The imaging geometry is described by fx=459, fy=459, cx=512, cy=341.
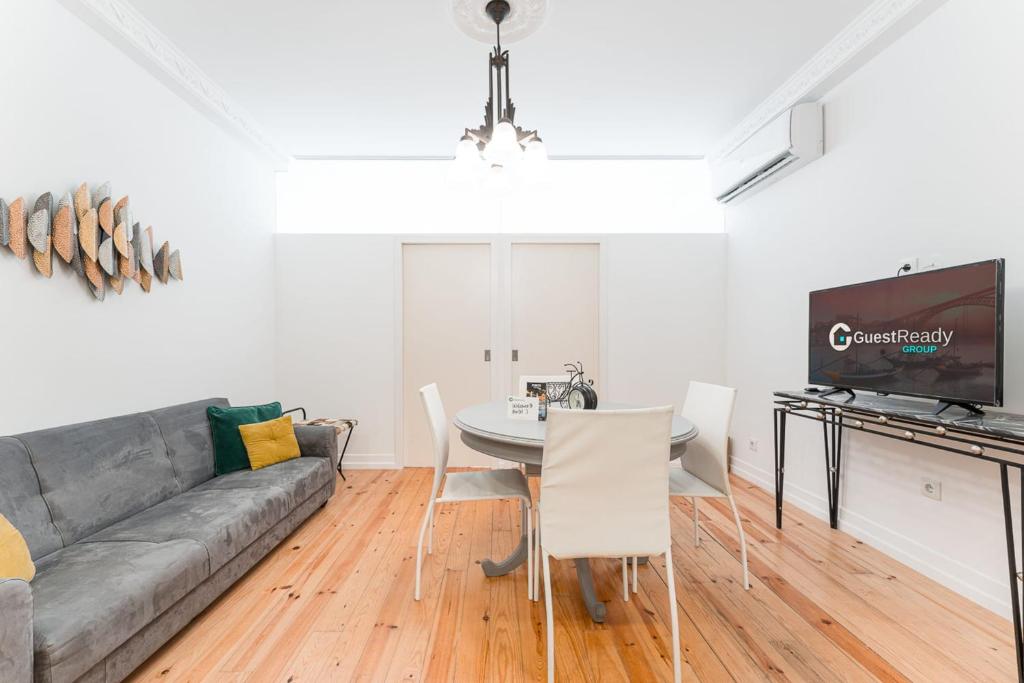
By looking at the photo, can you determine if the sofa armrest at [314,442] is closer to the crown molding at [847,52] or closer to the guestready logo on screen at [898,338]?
the guestready logo on screen at [898,338]

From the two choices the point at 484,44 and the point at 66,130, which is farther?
the point at 484,44

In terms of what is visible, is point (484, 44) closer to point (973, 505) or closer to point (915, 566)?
point (973, 505)

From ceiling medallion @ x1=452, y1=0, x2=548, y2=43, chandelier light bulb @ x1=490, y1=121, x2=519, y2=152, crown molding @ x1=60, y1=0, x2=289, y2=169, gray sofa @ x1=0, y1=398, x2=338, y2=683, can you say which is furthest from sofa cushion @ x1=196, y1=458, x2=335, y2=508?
ceiling medallion @ x1=452, y1=0, x2=548, y2=43

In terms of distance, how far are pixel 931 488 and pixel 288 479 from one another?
3382mm

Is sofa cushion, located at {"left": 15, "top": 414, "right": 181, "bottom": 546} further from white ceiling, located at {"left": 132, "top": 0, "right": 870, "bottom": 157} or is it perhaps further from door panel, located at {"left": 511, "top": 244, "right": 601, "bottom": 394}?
door panel, located at {"left": 511, "top": 244, "right": 601, "bottom": 394}

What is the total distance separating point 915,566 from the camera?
7.55ft

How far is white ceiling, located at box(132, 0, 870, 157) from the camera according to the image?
7.73 ft

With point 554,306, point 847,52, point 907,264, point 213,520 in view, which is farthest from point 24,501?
point 847,52

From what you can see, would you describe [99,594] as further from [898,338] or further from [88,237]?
[898,338]

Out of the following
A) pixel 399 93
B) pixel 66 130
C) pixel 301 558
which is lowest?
pixel 301 558

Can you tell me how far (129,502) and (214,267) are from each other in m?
1.73

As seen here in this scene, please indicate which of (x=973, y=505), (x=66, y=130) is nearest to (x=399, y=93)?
(x=66, y=130)

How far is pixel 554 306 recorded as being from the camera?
4254 millimetres

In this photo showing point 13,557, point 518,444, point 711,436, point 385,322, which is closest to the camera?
point 13,557
